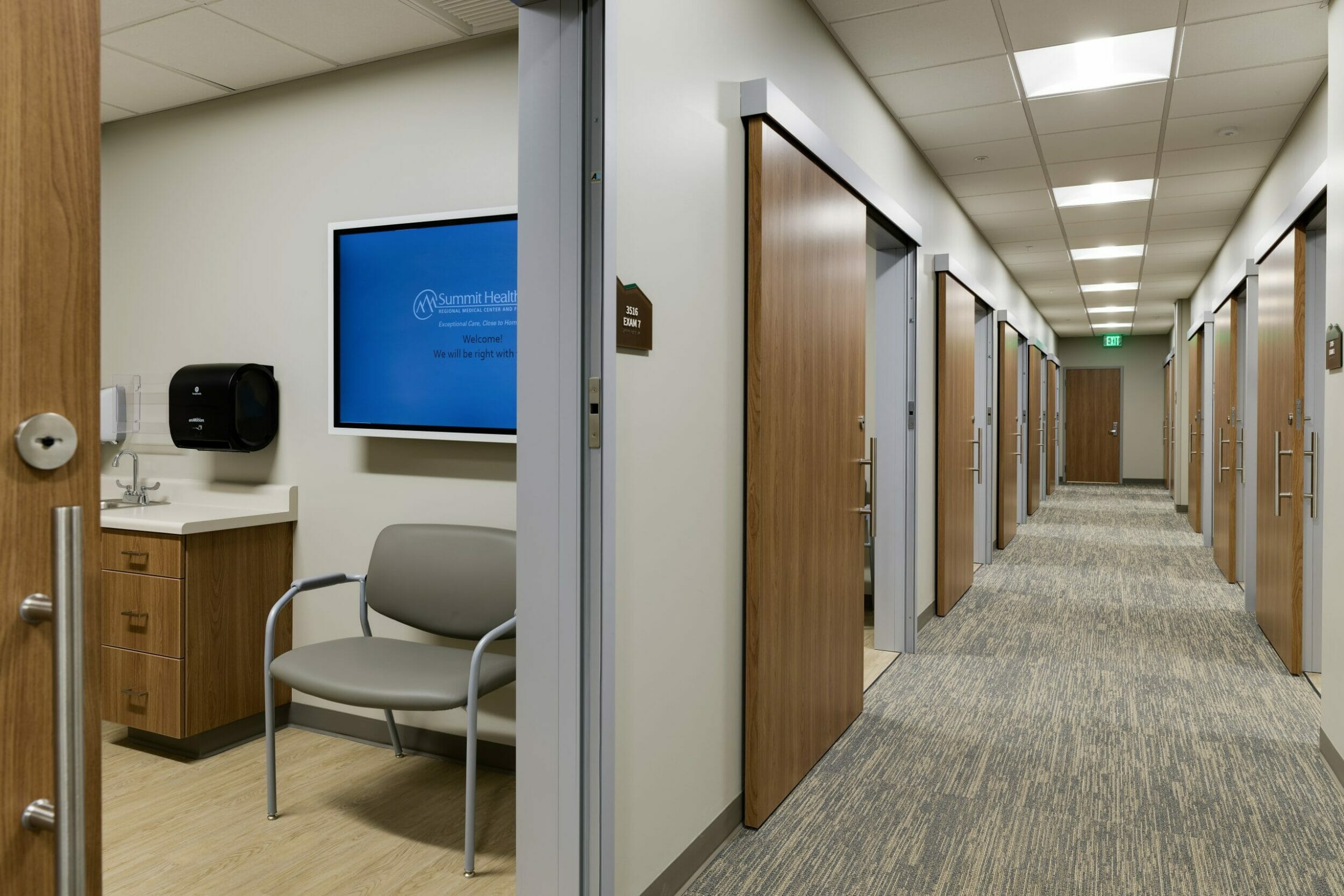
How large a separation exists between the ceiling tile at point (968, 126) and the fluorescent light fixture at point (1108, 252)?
3.07 m

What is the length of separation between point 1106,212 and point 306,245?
465 cm

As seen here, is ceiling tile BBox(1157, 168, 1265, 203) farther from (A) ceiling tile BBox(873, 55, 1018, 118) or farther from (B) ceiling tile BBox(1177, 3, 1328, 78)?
(A) ceiling tile BBox(873, 55, 1018, 118)

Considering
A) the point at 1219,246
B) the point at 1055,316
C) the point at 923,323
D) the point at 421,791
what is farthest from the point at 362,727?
the point at 1055,316

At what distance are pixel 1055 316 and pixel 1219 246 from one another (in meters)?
4.57

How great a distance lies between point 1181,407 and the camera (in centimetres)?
930

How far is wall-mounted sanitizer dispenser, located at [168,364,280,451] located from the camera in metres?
2.75

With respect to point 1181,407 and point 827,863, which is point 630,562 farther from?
point 1181,407

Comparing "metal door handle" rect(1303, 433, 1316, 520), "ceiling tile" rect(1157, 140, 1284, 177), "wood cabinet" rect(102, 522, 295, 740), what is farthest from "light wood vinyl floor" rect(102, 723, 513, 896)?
"ceiling tile" rect(1157, 140, 1284, 177)

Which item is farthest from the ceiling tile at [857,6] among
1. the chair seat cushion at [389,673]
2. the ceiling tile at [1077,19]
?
the chair seat cushion at [389,673]

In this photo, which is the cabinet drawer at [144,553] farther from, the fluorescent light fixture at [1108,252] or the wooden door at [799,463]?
the fluorescent light fixture at [1108,252]

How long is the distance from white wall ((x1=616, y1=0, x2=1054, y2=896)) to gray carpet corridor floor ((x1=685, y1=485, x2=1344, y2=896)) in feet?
0.92

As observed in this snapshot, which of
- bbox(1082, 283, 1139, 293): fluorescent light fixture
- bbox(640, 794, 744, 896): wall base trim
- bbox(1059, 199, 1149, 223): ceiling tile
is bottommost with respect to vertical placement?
bbox(640, 794, 744, 896): wall base trim

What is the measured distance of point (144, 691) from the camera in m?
2.57

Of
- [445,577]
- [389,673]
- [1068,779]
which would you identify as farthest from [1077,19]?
[389,673]
